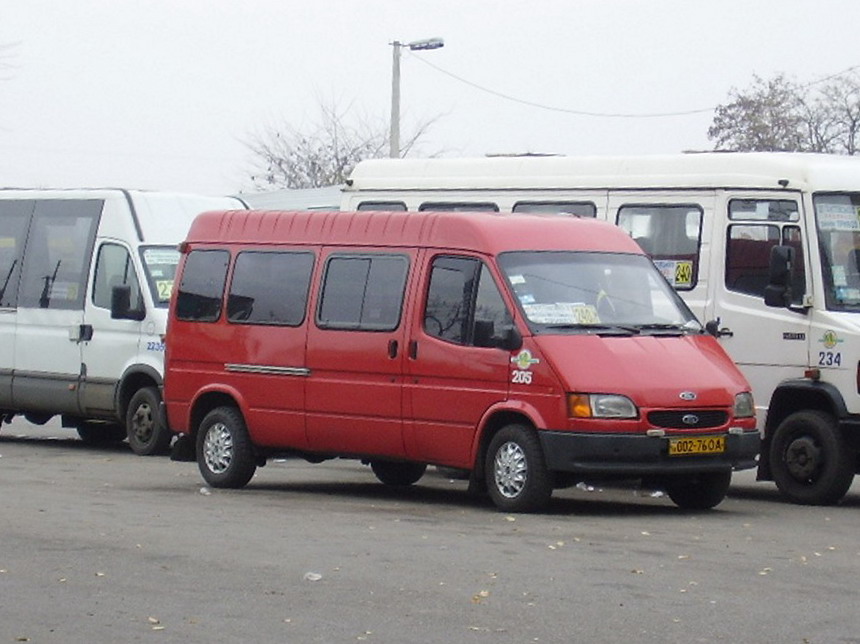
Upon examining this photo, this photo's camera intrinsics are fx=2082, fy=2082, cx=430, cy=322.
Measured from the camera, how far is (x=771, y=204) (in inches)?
687

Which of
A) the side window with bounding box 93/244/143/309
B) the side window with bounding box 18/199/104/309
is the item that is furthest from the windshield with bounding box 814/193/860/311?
the side window with bounding box 18/199/104/309

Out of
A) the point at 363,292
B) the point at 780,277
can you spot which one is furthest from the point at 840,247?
the point at 363,292

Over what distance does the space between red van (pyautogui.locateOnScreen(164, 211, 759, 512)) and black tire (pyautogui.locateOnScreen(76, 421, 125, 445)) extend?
6.95 m

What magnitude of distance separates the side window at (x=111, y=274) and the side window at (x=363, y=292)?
6065 mm

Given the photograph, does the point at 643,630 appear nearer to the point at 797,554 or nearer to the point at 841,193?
the point at 797,554

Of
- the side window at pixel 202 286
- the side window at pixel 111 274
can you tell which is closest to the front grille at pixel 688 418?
the side window at pixel 202 286

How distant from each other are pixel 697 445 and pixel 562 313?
140cm

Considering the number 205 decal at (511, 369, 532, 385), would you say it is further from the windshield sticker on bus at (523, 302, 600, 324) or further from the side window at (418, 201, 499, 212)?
the side window at (418, 201, 499, 212)

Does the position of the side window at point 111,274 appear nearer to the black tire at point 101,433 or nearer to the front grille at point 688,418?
the black tire at point 101,433

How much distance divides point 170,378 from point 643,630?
9.03 m

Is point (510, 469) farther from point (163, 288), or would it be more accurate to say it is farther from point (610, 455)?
point (163, 288)

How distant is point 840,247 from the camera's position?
1702cm

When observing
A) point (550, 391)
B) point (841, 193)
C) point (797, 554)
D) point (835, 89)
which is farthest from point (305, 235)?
point (835, 89)

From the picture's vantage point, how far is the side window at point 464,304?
1541 centimetres
